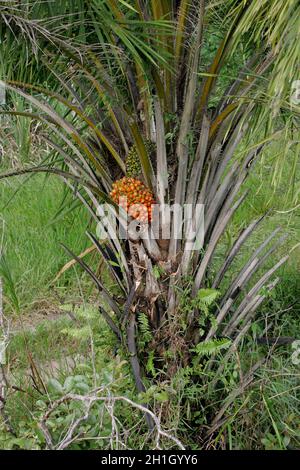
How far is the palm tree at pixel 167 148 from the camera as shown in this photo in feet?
10.8

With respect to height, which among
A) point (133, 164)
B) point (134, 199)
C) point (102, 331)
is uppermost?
point (133, 164)

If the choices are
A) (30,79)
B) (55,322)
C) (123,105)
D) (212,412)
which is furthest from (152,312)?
(55,322)

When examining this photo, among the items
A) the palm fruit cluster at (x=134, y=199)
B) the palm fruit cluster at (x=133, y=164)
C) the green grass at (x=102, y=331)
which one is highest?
the palm fruit cluster at (x=133, y=164)

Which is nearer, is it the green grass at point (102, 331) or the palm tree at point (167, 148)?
the palm tree at point (167, 148)

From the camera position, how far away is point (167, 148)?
3.48m

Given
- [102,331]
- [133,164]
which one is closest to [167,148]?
[133,164]

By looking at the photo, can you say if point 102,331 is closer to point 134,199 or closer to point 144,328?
point 144,328

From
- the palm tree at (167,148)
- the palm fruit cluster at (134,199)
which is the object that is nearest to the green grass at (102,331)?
the palm tree at (167,148)

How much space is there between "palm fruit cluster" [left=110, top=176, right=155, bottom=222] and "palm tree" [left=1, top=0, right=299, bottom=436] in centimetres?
4

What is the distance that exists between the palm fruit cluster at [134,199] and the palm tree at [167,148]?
4 cm

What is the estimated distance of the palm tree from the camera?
10.8ft

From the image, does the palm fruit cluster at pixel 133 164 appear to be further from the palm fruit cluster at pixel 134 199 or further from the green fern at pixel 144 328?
the green fern at pixel 144 328

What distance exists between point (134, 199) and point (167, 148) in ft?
0.93

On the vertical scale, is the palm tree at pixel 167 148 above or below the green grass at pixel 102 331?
above
